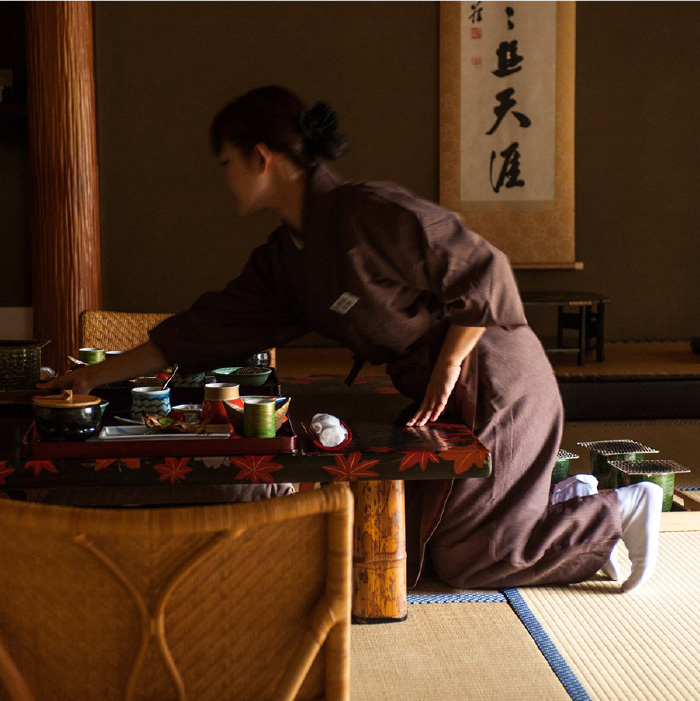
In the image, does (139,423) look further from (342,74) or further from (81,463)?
(342,74)

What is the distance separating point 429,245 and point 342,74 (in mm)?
3946

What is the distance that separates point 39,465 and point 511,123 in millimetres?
4491

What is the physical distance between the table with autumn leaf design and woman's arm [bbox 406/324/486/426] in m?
0.03

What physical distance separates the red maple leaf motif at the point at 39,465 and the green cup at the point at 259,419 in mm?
327

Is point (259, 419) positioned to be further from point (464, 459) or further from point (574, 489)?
point (574, 489)

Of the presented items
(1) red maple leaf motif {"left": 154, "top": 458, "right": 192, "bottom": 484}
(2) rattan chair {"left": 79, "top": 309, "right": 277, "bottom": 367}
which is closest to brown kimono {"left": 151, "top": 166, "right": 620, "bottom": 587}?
(1) red maple leaf motif {"left": 154, "top": 458, "right": 192, "bottom": 484}

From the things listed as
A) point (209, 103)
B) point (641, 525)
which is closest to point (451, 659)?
point (641, 525)

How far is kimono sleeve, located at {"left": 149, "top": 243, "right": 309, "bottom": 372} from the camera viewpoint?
2031 millimetres

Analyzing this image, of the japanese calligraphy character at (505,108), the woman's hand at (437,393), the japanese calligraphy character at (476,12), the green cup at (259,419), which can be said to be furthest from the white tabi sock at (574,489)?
the japanese calligraphy character at (476,12)

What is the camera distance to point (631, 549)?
2158mm

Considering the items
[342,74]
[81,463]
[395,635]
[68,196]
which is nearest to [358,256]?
[81,463]

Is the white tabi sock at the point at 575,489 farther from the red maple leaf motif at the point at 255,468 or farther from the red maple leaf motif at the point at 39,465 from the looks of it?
the red maple leaf motif at the point at 39,465

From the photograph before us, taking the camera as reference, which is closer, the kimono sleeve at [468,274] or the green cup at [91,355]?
the kimono sleeve at [468,274]

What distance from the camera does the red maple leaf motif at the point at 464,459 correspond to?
151 centimetres
